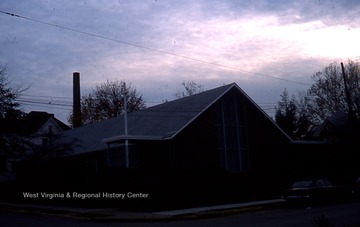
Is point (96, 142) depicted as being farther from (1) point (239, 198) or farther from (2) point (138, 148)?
(1) point (239, 198)

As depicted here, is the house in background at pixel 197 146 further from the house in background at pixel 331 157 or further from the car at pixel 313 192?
the car at pixel 313 192

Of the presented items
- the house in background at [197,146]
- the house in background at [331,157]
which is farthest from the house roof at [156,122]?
the house in background at [331,157]

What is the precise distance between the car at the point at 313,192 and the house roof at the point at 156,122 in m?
7.79

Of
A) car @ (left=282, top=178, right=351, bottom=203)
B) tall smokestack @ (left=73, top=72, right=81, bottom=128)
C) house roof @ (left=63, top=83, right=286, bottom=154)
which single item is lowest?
car @ (left=282, top=178, right=351, bottom=203)

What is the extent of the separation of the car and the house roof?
7.79m

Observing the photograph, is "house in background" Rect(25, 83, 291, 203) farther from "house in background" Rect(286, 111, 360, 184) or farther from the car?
the car

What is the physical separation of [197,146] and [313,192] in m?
8.55

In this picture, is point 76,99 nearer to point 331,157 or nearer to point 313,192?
point 331,157

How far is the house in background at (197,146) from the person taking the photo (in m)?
26.8

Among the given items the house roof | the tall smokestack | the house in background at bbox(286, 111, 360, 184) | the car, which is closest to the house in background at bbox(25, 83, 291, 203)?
the house roof

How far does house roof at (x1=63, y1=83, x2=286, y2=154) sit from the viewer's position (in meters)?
28.3

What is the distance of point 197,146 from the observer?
29.0 m

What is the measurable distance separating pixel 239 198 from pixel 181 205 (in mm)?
4468

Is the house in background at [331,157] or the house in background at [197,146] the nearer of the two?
the house in background at [197,146]
